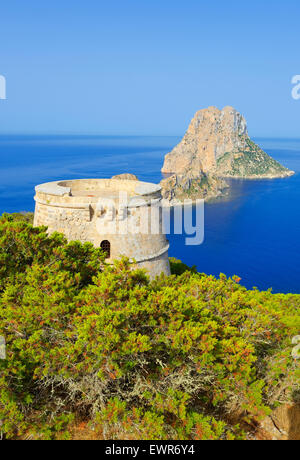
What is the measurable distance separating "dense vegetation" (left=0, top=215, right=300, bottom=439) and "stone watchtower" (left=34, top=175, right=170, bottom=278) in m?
2.82

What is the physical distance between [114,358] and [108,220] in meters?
7.40

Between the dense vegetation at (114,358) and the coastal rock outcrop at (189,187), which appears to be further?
the coastal rock outcrop at (189,187)

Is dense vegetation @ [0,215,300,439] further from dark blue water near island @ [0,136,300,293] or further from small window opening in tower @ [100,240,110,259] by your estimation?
dark blue water near island @ [0,136,300,293]

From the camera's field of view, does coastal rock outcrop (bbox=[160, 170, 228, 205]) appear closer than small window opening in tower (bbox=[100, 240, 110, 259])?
No

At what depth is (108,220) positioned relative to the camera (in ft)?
50.0

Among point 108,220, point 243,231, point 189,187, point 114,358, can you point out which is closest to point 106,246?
point 108,220

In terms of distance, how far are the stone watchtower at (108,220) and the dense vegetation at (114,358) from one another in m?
2.82

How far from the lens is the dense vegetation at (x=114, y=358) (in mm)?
9328

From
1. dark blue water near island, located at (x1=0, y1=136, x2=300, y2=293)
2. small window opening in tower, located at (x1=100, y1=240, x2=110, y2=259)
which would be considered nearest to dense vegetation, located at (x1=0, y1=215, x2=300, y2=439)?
small window opening in tower, located at (x1=100, y1=240, x2=110, y2=259)

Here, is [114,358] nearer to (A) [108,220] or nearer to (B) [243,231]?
(A) [108,220]

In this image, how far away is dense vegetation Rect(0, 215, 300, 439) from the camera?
30.6ft

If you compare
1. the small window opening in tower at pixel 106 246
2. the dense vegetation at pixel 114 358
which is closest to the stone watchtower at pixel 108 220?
the small window opening in tower at pixel 106 246

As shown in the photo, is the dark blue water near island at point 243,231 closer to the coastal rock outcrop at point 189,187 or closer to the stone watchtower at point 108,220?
the coastal rock outcrop at point 189,187
